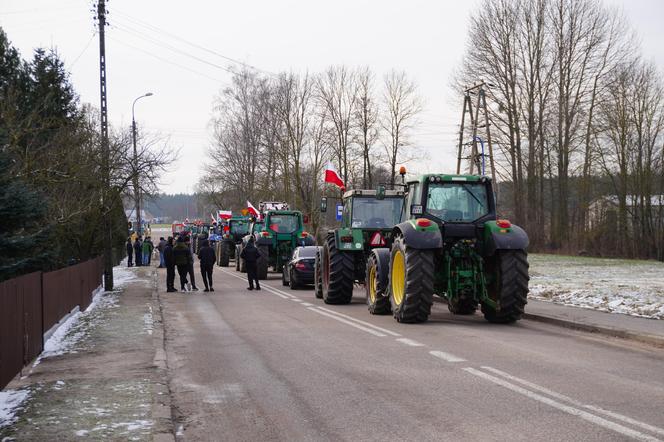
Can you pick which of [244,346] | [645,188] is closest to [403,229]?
[244,346]

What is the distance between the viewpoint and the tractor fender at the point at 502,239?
1342 cm

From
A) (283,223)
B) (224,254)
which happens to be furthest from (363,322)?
(224,254)

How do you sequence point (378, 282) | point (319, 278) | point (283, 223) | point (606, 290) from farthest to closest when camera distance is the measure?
1. point (283, 223)
2. point (319, 278)
3. point (606, 290)
4. point (378, 282)

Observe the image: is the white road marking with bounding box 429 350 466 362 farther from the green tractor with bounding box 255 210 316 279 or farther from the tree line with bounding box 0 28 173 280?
the green tractor with bounding box 255 210 316 279

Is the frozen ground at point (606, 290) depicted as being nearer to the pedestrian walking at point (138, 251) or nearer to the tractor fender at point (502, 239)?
the tractor fender at point (502, 239)

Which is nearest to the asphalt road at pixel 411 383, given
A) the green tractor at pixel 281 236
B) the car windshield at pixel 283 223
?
the green tractor at pixel 281 236

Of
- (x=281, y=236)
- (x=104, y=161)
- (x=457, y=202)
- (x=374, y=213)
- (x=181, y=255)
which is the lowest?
(x=181, y=255)

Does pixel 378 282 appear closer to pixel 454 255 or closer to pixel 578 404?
A: pixel 454 255

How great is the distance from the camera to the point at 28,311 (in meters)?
9.87

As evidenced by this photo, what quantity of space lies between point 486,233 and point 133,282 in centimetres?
1659

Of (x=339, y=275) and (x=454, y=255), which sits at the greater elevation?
(x=454, y=255)

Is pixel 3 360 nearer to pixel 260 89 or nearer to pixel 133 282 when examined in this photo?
pixel 133 282

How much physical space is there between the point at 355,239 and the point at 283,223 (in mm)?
14320

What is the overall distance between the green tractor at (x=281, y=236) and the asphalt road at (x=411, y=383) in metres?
16.0
